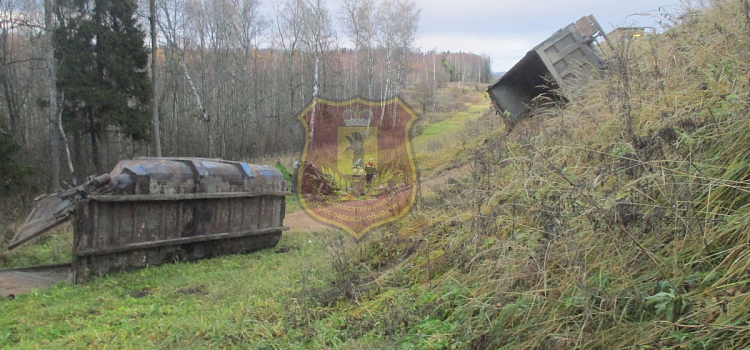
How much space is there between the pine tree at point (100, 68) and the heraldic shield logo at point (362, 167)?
11.4m

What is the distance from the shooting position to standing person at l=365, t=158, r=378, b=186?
28.5ft

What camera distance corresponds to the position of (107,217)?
7.87m

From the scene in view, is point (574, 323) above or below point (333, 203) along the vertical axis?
below

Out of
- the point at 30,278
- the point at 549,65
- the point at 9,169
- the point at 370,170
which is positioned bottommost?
the point at 30,278

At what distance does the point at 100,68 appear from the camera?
63.2 ft

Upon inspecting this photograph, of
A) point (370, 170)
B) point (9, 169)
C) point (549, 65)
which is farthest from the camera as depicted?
point (9, 169)

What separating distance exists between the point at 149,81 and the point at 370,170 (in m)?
15.6

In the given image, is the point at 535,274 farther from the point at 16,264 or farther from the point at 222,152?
the point at 222,152

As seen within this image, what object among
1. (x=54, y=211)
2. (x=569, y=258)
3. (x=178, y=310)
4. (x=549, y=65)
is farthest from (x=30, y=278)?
(x=549, y=65)

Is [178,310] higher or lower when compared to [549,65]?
lower

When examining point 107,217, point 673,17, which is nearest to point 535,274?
point 673,17

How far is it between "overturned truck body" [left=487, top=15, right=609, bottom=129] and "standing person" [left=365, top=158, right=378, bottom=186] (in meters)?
3.12

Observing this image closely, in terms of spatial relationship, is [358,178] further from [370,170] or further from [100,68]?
[100,68]

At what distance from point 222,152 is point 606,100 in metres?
25.2
